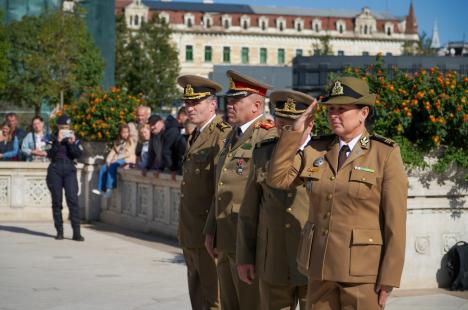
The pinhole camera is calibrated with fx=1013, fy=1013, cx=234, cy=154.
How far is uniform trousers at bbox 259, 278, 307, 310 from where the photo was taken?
19.9 feet

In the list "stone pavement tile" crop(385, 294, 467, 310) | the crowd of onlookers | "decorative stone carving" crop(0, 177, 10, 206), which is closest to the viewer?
"stone pavement tile" crop(385, 294, 467, 310)

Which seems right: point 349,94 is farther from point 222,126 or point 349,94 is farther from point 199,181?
point 199,181

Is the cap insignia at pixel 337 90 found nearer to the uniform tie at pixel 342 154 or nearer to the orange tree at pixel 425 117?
the uniform tie at pixel 342 154

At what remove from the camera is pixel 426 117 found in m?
10.4

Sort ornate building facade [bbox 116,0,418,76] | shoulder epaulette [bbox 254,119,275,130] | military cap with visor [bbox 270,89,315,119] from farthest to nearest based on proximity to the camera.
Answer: ornate building facade [bbox 116,0,418,76] < shoulder epaulette [bbox 254,119,275,130] < military cap with visor [bbox 270,89,315,119]

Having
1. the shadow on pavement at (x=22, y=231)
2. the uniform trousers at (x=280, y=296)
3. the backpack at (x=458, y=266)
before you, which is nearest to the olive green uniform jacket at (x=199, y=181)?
the uniform trousers at (x=280, y=296)

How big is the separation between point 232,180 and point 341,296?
156cm

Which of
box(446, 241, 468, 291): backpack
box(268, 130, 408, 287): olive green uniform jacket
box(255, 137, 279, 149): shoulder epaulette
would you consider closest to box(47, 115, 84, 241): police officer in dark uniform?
box(446, 241, 468, 291): backpack

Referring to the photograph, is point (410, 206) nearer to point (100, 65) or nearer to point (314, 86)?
point (314, 86)

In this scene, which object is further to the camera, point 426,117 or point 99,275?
point 99,275

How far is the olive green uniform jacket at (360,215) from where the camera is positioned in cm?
519

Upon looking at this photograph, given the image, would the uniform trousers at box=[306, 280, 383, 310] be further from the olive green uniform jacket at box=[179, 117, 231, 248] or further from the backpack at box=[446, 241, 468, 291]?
the backpack at box=[446, 241, 468, 291]

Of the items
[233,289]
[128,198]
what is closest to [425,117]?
[233,289]

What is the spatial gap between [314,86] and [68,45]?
12565 millimetres
